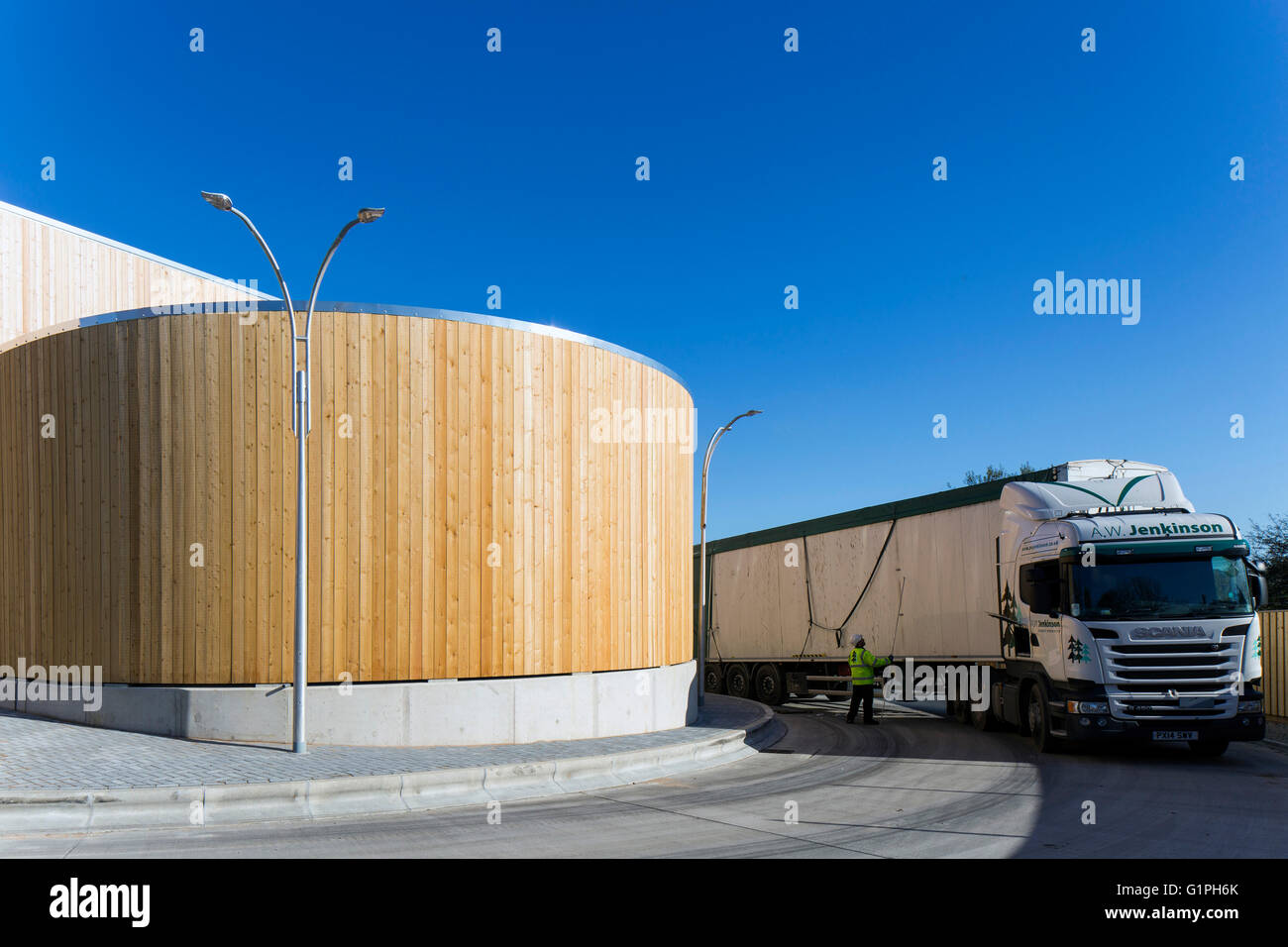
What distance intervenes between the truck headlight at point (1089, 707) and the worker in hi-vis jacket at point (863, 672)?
497 centimetres

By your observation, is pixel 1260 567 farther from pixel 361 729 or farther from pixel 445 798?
pixel 361 729

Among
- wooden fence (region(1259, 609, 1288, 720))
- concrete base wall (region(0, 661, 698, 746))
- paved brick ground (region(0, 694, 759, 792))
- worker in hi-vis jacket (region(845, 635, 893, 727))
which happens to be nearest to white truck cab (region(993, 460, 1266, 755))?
worker in hi-vis jacket (region(845, 635, 893, 727))

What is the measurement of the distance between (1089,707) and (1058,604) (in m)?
1.45

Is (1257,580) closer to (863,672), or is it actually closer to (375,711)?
(863,672)

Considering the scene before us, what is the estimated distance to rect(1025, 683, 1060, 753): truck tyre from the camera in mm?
13789

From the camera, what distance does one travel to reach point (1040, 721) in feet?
46.2

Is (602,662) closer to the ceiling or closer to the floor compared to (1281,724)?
closer to the ceiling

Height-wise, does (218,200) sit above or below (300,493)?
above

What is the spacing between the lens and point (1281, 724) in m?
17.2

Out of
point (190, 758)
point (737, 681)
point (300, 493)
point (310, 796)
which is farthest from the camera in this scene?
point (737, 681)

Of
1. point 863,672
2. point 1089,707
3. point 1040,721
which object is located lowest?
point 1040,721

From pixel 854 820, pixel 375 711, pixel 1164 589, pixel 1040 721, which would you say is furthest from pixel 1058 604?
pixel 375 711

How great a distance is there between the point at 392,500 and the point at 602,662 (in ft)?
13.5
